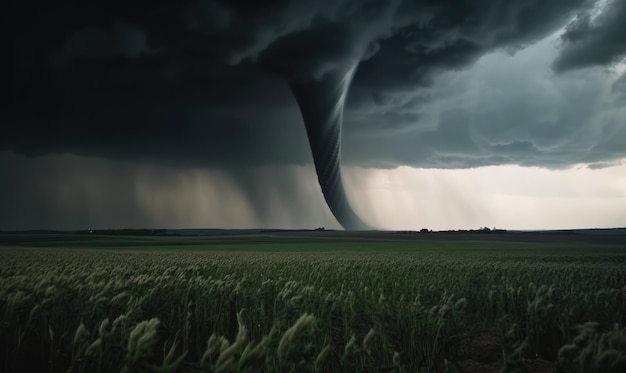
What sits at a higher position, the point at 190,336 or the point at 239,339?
the point at 239,339

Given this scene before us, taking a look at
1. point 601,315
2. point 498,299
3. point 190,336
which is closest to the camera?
point 190,336

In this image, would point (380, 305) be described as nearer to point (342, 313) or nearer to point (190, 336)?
point (342, 313)

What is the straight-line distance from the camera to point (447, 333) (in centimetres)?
687

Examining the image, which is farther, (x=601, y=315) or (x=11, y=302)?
(x=601, y=315)

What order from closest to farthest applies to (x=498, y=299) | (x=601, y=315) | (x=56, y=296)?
(x=56, y=296), (x=601, y=315), (x=498, y=299)

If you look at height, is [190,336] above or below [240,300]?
below

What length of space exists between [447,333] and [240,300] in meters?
4.24

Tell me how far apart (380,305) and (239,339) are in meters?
4.92

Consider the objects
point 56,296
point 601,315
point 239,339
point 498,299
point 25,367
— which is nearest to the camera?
point 239,339

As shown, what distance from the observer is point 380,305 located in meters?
7.36

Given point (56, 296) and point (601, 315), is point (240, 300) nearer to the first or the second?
point (56, 296)

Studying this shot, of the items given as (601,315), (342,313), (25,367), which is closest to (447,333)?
(342,313)

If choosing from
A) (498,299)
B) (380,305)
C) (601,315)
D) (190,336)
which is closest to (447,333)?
(380,305)

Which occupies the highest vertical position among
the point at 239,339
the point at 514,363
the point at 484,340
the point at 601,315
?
the point at 239,339
